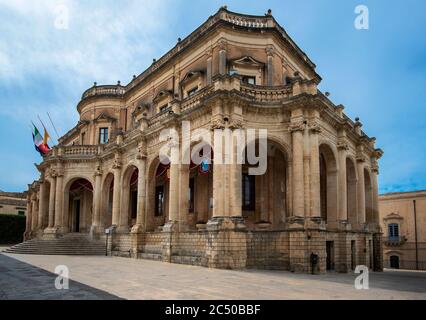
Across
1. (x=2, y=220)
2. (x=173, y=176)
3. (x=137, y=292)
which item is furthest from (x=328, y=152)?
(x=2, y=220)

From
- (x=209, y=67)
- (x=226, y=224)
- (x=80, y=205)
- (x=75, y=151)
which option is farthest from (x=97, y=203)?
(x=226, y=224)

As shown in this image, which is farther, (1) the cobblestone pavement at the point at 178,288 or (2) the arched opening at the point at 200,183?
(2) the arched opening at the point at 200,183

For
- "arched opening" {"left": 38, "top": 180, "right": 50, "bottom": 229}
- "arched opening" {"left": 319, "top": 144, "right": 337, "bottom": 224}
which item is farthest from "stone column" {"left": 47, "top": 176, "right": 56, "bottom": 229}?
"arched opening" {"left": 319, "top": 144, "right": 337, "bottom": 224}

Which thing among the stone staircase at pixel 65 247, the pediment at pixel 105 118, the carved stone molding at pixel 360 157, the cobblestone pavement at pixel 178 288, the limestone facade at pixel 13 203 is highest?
the pediment at pixel 105 118

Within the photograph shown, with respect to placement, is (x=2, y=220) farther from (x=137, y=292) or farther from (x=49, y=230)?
(x=137, y=292)

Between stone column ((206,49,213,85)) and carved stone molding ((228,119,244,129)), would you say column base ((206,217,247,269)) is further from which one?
stone column ((206,49,213,85))

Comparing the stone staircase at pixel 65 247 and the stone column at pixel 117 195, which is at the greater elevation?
the stone column at pixel 117 195

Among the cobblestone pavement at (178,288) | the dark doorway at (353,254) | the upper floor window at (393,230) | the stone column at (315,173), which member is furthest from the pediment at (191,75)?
the upper floor window at (393,230)

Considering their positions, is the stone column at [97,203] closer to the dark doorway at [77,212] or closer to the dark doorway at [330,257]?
the dark doorway at [77,212]

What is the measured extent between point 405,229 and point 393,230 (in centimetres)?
122

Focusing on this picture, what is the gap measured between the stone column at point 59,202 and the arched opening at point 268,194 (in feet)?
46.9

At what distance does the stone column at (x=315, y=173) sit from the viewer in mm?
14906

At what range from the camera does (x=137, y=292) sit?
8.19 meters

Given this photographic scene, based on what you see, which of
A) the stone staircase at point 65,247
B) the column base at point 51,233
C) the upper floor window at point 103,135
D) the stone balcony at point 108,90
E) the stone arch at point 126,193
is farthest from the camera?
the stone balcony at point 108,90
